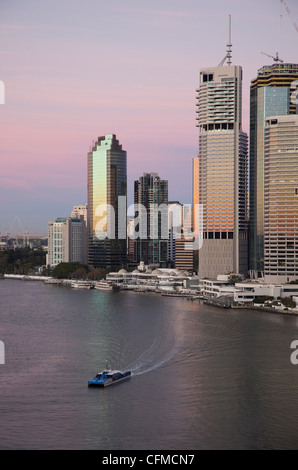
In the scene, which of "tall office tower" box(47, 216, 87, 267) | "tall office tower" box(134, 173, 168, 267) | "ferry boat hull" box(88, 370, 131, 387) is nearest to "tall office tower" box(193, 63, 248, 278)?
"tall office tower" box(134, 173, 168, 267)

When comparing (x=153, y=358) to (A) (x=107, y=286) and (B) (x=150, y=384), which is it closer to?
(B) (x=150, y=384)

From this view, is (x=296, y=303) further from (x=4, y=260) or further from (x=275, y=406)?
(x=4, y=260)

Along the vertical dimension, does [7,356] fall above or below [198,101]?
below

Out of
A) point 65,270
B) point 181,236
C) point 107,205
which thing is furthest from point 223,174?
point 65,270

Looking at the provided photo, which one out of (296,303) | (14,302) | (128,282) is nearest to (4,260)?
(128,282)

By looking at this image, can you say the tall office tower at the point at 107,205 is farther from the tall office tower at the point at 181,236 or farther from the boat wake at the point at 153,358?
the boat wake at the point at 153,358
